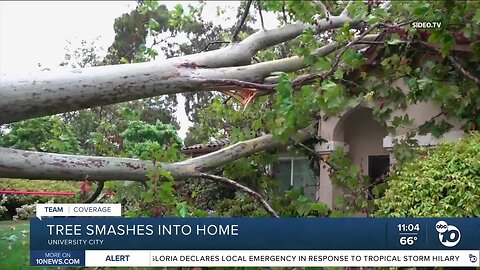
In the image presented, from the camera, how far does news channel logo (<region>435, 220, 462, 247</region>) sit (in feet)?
15.1

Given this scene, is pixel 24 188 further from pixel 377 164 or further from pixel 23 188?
pixel 377 164

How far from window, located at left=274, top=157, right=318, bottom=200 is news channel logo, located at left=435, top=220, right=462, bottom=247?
19.4 ft

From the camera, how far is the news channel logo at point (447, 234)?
4598 millimetres

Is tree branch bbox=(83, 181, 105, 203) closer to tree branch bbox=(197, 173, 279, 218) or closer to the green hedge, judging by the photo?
tree branch bbox=(197, 173, 279, 218)

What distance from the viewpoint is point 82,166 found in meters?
5.69

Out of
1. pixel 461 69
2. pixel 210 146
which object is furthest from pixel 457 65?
pixel 210 146

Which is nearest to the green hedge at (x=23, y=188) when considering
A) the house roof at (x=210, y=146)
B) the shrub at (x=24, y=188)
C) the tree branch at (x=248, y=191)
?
the shrub at (x=24, y=188)

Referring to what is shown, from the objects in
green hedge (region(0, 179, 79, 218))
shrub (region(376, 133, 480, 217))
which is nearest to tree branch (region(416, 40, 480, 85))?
shrub (region(376, 133, 480, 217))

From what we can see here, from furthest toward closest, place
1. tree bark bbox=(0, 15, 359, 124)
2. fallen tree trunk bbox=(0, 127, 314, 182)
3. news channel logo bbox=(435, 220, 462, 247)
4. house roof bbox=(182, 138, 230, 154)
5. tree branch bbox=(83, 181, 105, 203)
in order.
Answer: house roof bbox=(182, 138, 230, 154), tree branch bbox=(83, 181, 105, 203), fallen tree trunk bbox=(0, 127, 314, 182), tree bark bbox=(0, 15, 359, 124), news channel logo bbox=(435, 220, 462, 247)

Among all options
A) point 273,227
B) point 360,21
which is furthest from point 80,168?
point 360,21

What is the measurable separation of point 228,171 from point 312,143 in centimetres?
236

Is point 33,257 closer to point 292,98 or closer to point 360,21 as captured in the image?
point 292,98

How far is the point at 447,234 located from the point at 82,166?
11.6 feet

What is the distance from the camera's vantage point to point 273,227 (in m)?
4.73
